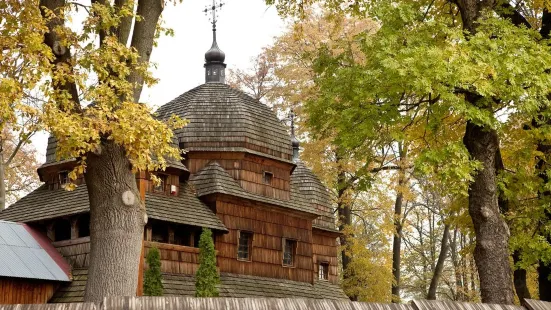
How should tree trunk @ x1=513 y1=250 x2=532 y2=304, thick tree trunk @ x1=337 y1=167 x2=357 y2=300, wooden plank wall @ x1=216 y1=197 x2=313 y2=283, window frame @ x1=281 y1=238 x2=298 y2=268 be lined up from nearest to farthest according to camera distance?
1. tree trunk @ x1=513 y1=250 x2=532 y2=304
2. wooden plank wall @ x1=216 y1=197 x2=313 y2=283
3. window frame @ x1=281 y1=238 x2=298 y2=268
4. thick tree trunk @ x1=337 y1=167 x2=357 y2=300

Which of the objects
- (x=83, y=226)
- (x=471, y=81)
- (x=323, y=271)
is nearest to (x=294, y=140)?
(x=323, y=271)

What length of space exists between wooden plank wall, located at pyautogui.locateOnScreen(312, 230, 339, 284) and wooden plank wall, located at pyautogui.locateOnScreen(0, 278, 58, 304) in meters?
13.6

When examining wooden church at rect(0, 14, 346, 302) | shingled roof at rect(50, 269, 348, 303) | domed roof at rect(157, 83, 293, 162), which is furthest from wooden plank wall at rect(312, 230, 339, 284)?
domed roof at rect(157, 83, 293, 162)

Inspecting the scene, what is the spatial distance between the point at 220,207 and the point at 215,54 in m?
8.08

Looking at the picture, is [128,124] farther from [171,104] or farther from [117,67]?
[171,104]

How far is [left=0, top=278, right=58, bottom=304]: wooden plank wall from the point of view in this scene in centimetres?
2094

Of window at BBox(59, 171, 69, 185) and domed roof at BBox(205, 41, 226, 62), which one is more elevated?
domed roof at BBox(205, 41, 226, 62)

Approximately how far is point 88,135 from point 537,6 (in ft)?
34.9

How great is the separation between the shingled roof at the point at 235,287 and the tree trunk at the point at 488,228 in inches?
402

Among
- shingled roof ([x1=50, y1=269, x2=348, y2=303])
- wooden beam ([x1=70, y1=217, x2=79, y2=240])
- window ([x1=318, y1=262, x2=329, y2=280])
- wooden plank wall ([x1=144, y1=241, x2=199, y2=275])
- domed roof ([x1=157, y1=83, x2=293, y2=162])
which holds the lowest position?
shingled roof ([x1=50, y1=269, x2=348, y2=303])

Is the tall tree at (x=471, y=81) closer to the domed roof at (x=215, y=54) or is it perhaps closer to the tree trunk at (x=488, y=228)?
the tree trunk at (x=488, y=228)

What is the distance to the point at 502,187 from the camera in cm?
1636

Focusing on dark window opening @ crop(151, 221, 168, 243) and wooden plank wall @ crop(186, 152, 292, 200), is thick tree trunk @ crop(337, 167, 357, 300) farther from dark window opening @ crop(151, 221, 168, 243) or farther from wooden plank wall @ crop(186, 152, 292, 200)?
dark window opening @ crop(151, 221, 168, 243)

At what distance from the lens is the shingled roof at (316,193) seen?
33.4 metres
